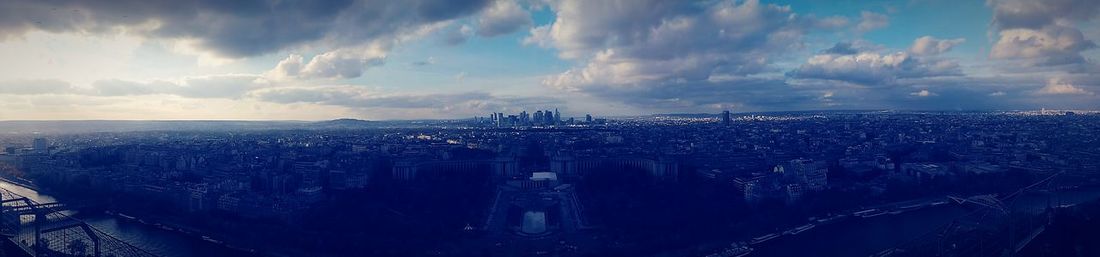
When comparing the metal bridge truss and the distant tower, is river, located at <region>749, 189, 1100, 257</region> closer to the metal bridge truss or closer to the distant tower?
the metal bridge truss

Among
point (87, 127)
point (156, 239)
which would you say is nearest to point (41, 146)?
point (156, 239)

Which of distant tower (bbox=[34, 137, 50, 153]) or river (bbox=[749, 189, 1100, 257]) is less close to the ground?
distant tower (bbox=[34, 137, 50, 153])

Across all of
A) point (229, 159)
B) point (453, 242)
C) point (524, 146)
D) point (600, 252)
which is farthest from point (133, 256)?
point (524, 146)

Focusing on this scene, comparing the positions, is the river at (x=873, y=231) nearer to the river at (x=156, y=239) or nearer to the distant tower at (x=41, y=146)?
the river at (x=156, y=239)

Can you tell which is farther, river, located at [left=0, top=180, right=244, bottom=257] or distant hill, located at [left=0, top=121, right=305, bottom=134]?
distant hill, located at [left=0, top=121, right=305, bottom=134]

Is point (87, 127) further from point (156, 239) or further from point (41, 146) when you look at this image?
point (156, 239)

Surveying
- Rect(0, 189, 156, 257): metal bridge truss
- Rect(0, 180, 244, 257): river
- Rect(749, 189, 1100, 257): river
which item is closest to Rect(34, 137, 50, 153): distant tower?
Rect(0, 180, 244, 257): river

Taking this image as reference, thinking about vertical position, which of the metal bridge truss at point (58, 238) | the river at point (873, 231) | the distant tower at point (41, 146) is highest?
the distant tower at point (41, 146)

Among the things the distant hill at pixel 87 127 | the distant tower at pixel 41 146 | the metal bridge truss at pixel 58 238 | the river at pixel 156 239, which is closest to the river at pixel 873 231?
the river at pixel 156 239

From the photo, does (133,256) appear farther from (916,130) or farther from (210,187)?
(916,130)
